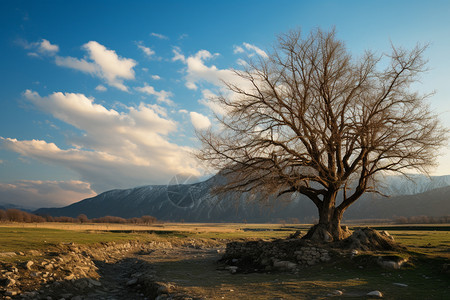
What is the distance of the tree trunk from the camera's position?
2125 centimetres

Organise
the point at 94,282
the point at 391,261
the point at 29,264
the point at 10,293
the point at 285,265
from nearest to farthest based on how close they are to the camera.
Answer: 1. the point at 10,293
2. the point at 29,264
3. the point at 94,282
4. the point at 391,261
5. the point at 285,265

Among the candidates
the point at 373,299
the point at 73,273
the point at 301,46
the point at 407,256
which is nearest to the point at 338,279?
the point at 373,299

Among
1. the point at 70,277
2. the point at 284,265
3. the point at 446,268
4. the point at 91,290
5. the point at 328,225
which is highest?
the point at 328,225

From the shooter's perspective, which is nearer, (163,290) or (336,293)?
(336,293)

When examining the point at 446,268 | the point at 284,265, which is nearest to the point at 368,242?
the point at 446,268

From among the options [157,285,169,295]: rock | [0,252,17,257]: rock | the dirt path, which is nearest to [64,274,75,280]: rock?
the dirt path

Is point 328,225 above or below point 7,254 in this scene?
above

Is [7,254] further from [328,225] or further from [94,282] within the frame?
[328,225]

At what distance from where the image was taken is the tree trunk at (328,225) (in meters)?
21.2

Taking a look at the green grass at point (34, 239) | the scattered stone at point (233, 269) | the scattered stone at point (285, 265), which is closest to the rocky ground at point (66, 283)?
the green grass at point (34, 239)

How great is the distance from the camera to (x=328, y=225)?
2188cm

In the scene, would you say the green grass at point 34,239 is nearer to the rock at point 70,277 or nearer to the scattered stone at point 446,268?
the rock at point 70,277

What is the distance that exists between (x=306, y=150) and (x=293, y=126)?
2.63 metres

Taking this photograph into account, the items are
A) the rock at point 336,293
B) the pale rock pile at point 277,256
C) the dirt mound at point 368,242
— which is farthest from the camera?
the dirt mound at point 368,242
